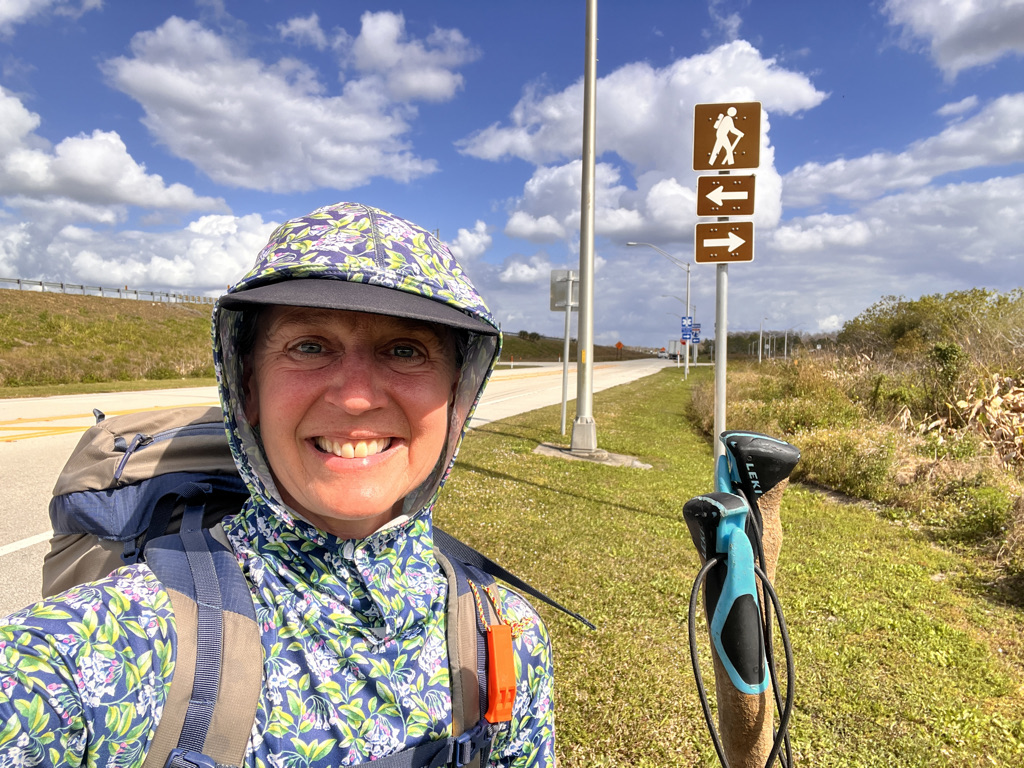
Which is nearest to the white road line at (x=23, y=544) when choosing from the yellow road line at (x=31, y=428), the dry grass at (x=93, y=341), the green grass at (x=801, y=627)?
the green grass at (x=801, y=627)

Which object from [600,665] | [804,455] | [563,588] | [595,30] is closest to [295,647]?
[600,665]

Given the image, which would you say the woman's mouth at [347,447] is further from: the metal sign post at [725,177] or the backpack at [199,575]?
the metal sign post at [725,177]

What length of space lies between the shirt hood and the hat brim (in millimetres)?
12

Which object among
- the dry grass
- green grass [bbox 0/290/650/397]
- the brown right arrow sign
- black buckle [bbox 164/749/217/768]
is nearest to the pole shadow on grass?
the brown right arrow sign

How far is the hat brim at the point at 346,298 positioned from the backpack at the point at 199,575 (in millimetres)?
465

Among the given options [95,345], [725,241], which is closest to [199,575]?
[725,241]

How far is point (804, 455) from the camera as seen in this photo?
8609mm

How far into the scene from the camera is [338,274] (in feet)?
3.43

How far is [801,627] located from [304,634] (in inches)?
159

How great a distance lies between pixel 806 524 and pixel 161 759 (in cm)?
658

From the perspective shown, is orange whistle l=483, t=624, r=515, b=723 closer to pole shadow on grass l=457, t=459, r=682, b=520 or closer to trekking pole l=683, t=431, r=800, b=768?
trekking pole l=683, t=431, r=800, b=768

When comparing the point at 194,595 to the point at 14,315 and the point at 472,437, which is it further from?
the point at 14,315

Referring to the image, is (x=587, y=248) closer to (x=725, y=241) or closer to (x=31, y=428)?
(x=725, y=241)

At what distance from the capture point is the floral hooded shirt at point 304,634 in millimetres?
877
